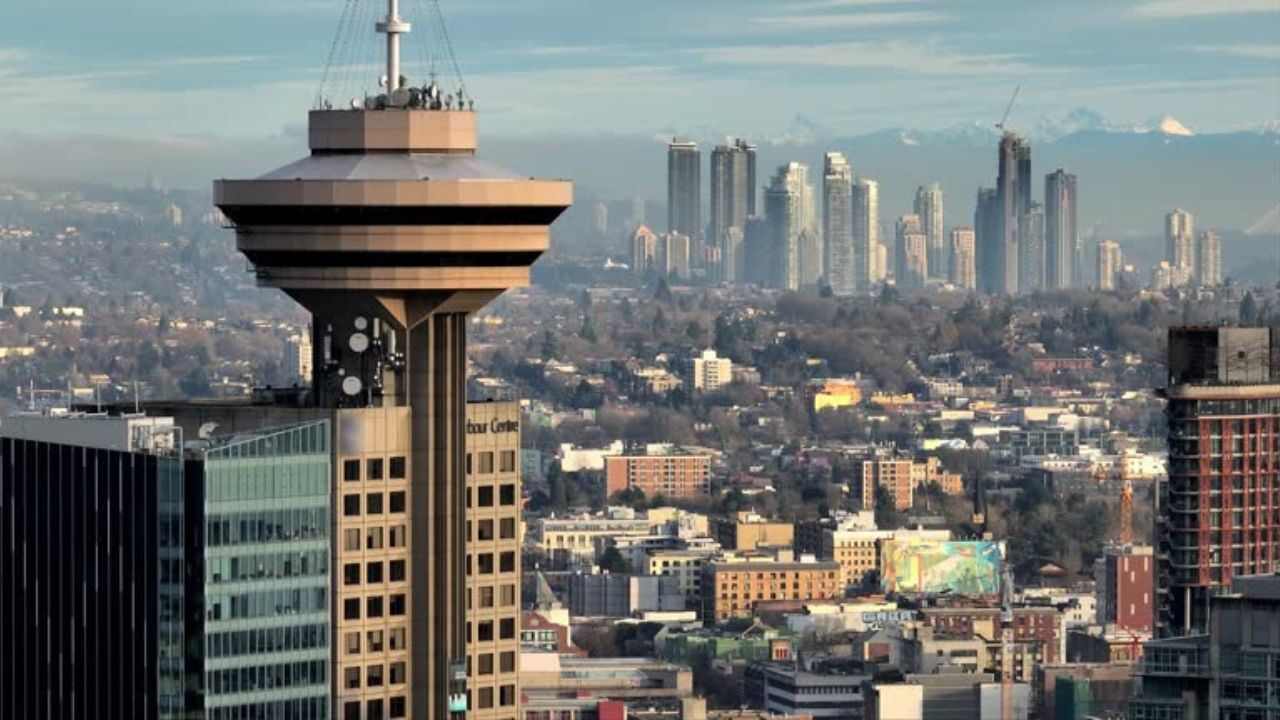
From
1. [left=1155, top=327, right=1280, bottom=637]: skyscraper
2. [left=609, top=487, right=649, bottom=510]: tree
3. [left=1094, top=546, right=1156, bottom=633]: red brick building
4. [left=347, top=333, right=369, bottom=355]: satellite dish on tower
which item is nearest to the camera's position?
[left=347, top=333, right=369, bottom=355]: satellite dish on tower

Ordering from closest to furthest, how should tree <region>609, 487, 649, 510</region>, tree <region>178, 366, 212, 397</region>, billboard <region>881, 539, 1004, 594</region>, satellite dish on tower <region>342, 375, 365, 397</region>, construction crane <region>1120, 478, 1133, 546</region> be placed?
1. satellite dish on tower <region>342, 375, 365, 397</region>
2. billboard <region>881, 539, 1004, 594</region>
3. construction crane <region>1120, 478, 1133, 546</region>
4. tree <region>178, 366, 212, 397</region>
5. tree <region>609, 487, 649, 510</region>

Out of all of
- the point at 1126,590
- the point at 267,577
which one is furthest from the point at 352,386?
the point at 1126,590

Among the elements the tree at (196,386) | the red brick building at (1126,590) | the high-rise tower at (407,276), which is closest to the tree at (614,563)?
the tree at (196,386)

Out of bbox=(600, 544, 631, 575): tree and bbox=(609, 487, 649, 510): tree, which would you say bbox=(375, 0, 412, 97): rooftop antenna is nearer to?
bbox=(600, 544, 631, 575): tree

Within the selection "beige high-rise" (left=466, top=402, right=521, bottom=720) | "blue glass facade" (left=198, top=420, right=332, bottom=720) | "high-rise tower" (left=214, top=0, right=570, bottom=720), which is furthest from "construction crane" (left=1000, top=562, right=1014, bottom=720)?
"blue glass facade" (left=198, top=420, right=332, bottom=720)

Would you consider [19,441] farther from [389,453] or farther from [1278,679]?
[1278,679]

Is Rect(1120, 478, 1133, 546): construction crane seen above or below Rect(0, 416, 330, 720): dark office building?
below

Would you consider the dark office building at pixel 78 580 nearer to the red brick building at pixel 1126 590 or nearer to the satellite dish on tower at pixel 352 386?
the satellite dish on tower at pixel 352 386

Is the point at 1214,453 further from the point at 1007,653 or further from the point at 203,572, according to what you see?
the point at 203,572
